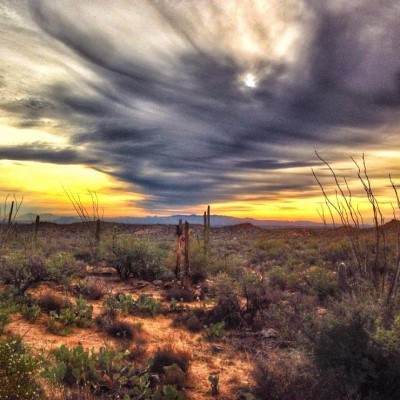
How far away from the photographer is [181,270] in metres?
15.8

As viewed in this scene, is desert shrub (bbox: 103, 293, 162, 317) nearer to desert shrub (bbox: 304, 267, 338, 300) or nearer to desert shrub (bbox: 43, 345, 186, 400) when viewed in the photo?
desert shrub (bbox: 43, 345, 186, 400)

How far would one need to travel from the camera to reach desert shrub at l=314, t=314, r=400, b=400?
4.52 m

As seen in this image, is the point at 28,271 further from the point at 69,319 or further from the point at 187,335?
→ the point at 187,335

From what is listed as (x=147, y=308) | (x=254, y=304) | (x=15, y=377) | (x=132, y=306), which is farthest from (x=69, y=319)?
(x=15, y=377)

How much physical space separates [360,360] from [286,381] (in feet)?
3.59

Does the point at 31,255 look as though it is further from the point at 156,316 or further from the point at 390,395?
the point at 390,395

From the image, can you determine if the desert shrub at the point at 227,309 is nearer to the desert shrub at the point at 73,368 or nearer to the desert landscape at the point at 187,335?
the desert landscape at the point at 187,335

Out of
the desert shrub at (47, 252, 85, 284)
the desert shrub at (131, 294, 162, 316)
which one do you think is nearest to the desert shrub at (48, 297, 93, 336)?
the desert shrub at (131, 294, 162, 316)

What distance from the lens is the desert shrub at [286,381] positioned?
16.3ft

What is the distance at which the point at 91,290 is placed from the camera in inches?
445

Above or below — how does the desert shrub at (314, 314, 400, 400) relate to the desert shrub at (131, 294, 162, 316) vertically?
above

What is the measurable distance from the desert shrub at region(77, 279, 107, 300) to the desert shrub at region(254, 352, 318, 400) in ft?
21.5

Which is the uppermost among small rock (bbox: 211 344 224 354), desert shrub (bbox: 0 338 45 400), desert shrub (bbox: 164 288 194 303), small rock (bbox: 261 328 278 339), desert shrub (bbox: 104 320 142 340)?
desert shrub (bbox: 0 338 45 400)

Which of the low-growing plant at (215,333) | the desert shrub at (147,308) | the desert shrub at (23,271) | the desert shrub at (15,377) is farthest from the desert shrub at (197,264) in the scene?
the desert shrub at (15,377)
